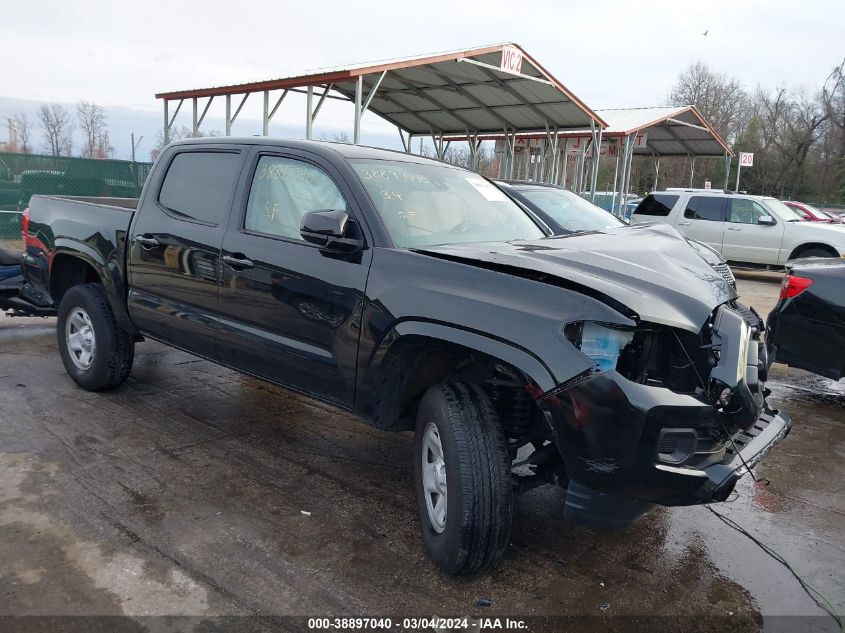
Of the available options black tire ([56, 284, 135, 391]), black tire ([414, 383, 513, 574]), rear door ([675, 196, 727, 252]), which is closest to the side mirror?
black tire ([414, 383, 513, 574])

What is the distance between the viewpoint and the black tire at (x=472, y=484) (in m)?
2.88

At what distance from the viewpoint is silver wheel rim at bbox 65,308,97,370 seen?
5277 millimetres

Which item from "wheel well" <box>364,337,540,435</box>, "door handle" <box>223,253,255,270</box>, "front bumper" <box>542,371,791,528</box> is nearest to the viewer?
"front bumper" <box>542,371,791,528</box>

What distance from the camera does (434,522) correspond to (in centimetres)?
317

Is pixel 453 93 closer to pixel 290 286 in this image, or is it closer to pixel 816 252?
pixel 816 252

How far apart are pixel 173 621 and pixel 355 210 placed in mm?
2008

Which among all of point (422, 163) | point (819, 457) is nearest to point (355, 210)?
point (422, 163)

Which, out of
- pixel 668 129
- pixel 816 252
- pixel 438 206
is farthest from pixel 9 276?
pixel 668 129

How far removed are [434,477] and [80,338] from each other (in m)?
3.52

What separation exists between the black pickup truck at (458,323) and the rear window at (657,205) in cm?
1175

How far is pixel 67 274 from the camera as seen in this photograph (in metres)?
5.63

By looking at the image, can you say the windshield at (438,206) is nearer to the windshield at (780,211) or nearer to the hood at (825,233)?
the hood at (825,233)

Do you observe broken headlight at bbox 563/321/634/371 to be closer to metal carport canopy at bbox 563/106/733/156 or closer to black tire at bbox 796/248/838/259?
black tire at bbox 796/248/838/259

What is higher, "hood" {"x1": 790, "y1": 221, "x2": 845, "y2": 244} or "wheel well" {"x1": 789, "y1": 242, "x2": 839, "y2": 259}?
"hood" {"x1": 790, "y1": 221, "x2": 845, "y2": 244}
